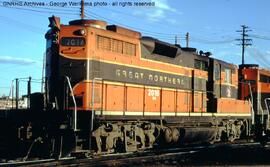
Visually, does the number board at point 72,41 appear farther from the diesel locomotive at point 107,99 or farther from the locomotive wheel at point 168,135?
the locomotive wheel at point 168,135

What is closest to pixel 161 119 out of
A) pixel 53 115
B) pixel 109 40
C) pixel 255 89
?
pixel 109 40

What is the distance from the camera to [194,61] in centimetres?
1978

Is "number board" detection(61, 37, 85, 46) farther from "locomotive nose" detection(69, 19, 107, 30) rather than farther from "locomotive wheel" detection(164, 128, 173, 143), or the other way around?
"locomotive wheel" detection(164, 128, 173, 143)

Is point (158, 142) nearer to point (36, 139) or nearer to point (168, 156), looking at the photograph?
point (168, 156)

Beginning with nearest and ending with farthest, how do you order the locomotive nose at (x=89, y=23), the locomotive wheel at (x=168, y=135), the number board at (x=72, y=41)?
the number board at (x=72, y=41), the locomotive nose at (x=89, y=23), the locomotive wheel at (x=168, y=135)

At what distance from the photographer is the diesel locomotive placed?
13242mm

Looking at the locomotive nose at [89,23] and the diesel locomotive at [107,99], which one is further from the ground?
the locomotive nose at [89,23]

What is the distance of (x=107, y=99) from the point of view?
14484 millimetres

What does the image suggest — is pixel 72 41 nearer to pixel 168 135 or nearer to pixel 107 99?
pixel 107 99

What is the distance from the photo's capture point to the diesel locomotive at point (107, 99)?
13242 millimetres

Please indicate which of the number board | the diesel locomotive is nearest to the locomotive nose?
the diesel locomotive

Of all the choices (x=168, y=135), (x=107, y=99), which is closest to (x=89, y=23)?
(x=107, y=99)

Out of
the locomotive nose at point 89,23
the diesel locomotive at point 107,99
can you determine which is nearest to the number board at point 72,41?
the diesel locomotive at point 107,99

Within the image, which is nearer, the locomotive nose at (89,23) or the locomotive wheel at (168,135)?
the locomotive nose at (89,23)
